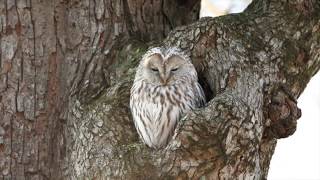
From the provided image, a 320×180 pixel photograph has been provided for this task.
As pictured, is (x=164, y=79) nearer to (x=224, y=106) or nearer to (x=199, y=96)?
(x=199, y=96)

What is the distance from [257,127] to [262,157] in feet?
1.17

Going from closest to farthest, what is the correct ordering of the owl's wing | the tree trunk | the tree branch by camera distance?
the tree branch
the tree trunk
the owl's wing

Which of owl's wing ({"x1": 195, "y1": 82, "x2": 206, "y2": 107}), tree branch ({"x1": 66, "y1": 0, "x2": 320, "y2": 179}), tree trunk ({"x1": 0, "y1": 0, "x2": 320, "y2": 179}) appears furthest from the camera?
owl's wing ({"x1": 195, "y1": 82, "x2": 206, "y2": 107})

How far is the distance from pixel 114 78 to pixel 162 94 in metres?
0.29

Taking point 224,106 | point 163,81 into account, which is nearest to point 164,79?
point 163,81

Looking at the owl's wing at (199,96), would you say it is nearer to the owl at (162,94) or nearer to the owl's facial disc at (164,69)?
the owl at (162,94)

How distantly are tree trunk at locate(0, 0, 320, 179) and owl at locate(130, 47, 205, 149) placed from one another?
0.25 feet

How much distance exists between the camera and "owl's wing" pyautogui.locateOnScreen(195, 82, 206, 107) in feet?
14.0

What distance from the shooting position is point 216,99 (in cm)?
393

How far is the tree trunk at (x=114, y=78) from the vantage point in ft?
13.2

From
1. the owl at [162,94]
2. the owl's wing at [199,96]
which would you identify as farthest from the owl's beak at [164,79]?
the owl's wing at [199,96]

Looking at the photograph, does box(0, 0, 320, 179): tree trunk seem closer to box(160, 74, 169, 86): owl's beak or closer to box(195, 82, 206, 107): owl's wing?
box(195, 82, 206, 107): owl's wing

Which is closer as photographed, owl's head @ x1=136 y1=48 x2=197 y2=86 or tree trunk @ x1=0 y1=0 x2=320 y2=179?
tree trunk @ x1=0 y1=0 x2=320 y2=179

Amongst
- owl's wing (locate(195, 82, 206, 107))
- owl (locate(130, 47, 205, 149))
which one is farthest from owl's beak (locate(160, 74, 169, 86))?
owl's wing (locate(195, 82, 206, 107))
